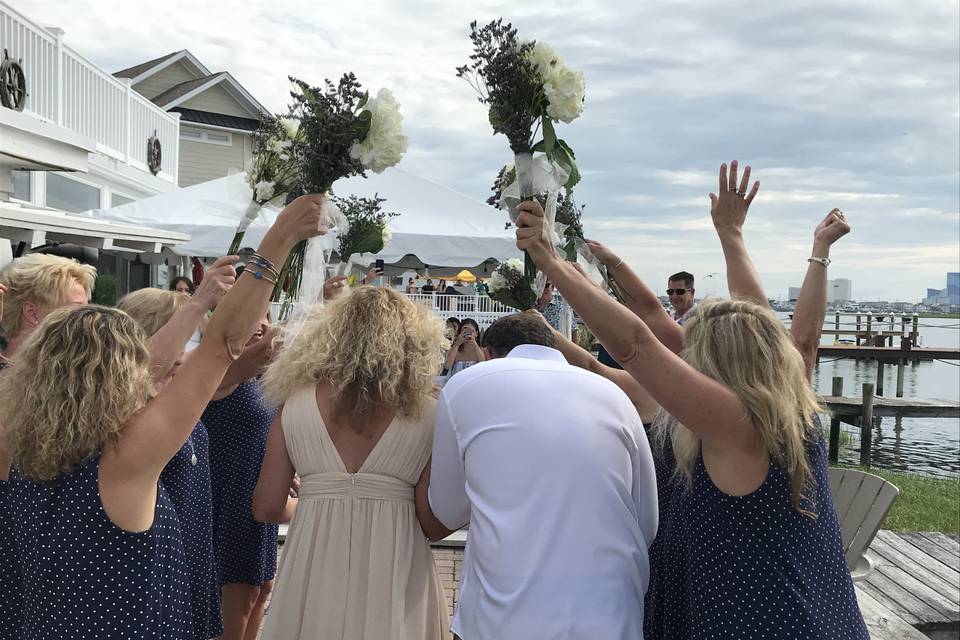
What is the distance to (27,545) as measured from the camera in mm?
2066

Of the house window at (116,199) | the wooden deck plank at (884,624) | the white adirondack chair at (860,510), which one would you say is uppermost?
the house window at (116,199)

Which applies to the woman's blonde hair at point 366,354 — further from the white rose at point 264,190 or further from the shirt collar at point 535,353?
the white rose at point 264,190

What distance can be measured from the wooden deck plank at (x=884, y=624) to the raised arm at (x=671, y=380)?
298 cm

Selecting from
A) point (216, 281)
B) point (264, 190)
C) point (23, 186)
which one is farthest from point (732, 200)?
point (23, 186)

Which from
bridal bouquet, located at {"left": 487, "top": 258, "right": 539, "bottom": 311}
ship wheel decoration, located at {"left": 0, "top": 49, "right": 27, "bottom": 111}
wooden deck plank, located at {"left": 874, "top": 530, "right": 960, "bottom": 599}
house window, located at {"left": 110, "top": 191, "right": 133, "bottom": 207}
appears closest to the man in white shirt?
bridal bouquet, located at {"left": 487, "top": 258, "right": 539, "bottom": 311}

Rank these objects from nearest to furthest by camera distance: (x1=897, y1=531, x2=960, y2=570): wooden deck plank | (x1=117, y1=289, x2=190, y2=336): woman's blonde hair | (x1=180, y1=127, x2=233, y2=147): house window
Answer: (x1=117, y1=289, x2=190, y2=336): woman's blonde hair < (x1=897, y1=531, x2=960, y2=570): wooden deck plank < (x1=180, y1=127, x2=233, y2=147): house window

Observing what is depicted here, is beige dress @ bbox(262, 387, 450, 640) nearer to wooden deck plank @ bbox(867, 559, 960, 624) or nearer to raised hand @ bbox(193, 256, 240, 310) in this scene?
raised hand @ bbox(193, 256, 240, 310)

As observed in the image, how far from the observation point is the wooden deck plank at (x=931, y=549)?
19.8 feet

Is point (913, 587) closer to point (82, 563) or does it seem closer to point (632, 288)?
point (632, 288)

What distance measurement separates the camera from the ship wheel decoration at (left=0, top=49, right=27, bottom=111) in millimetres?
8359

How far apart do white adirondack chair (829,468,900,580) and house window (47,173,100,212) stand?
12.1m

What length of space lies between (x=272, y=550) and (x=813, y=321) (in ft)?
8.42

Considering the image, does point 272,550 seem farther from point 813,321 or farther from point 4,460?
point 813,321

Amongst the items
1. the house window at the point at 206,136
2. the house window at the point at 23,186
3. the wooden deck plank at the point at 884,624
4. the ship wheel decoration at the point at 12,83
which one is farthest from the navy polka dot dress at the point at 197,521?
the house window at the point at 206,136
